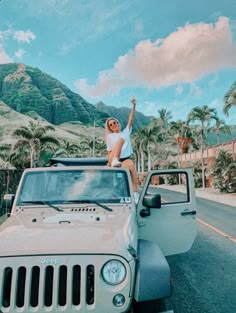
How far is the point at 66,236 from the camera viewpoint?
2.88 m

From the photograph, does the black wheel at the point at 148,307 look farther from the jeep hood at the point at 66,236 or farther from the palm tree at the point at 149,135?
the palm tree at the point at 149,135

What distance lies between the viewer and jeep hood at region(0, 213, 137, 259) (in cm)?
263

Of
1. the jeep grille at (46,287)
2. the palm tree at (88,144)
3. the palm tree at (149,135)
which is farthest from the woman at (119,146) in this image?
the palm tree at (88,144)

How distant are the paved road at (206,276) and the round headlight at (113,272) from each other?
1817 millimetres

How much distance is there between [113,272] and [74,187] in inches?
73.3

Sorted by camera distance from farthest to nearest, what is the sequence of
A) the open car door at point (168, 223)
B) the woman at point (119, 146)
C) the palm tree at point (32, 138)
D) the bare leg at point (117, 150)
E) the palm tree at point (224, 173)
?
the palm tree at point (32, 138) → the palm tree at point (224, 173) → the bare leg at point (117, 150) → the woman at point (119, 146) → the open car door at point (168, 223)

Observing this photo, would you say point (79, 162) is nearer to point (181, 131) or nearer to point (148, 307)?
point (148, 307)

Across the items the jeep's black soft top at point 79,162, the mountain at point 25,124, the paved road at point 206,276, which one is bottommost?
the paved road at point 206,276

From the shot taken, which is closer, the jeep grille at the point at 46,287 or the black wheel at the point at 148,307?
the jeep grille at the point at 46,287

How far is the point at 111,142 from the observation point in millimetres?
6477

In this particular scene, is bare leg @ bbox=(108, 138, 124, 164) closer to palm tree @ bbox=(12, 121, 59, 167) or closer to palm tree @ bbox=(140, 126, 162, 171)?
palm tree @ bbox=(12, 121, 59, 167)

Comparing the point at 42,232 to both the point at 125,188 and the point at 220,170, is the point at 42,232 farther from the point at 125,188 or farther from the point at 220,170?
the point at 220,170

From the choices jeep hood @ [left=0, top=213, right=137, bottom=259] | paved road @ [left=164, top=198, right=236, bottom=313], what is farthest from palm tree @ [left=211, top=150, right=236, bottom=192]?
jeep hood @ [left=0, top=213, right=137, bottom=259]

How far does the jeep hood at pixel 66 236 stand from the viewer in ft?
8.62
